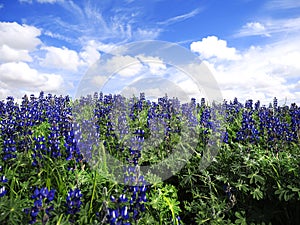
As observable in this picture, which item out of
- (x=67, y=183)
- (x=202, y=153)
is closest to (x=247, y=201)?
(x=202, y=153)

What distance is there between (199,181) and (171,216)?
2.91ft

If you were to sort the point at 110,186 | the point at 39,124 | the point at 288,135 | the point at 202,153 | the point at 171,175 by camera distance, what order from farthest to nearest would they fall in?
the point at 39,124 → the point at 288,135 → the point at 202,153 → the point at 171,175 → the point at 110,186

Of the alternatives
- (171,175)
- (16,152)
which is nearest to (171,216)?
(171,175)

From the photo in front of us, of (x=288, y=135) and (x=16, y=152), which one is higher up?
(x=288, y=135)

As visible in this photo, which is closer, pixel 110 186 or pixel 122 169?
pixel 110 186

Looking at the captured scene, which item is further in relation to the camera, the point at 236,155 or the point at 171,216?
the point at 236,155

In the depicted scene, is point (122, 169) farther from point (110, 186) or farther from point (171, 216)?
point (171, 216)

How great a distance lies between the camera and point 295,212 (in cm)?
416

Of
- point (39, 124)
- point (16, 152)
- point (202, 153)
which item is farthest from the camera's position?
point (39, 124)

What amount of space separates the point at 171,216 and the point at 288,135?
2.64 metres

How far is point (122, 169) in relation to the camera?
13.5ft

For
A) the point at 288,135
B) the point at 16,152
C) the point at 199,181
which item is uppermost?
the point at 288,135

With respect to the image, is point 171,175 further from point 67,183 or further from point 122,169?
point 67,183

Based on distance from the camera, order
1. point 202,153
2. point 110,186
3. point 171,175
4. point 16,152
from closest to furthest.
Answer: point 110,186
point 16,152
point 171,175
point 202,153
